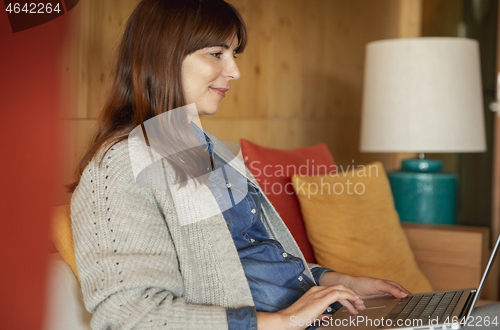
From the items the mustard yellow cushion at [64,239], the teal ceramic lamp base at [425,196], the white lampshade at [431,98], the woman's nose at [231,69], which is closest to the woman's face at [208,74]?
the woman's nose at [231,69]

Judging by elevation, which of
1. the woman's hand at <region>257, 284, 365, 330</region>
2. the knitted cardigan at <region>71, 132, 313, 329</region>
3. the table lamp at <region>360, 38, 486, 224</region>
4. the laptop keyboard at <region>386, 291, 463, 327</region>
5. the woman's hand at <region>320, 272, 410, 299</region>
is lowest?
the woman's hand at <region>320, 272, 410, 299</region>

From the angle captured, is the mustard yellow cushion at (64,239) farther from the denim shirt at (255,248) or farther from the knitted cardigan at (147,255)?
the denim shirt at (255,248)

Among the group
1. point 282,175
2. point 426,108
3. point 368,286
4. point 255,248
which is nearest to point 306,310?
point 255,248

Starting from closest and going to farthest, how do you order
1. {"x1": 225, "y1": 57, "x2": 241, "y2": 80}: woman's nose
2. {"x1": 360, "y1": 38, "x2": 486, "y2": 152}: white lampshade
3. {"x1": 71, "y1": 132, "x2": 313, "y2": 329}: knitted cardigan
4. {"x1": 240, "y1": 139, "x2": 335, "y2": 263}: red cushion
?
{"x1": 71, "y1": 132, "x2": 313, "y2": 329}: knitted cardigan
{"x1": 225, "y1": 57, "x2": 241, "y2": 80}: woman's nose
{"x1": 240, "y1": 139, "x2": 335, "y2": 263}: red cushion
{"x1": 360, "y1": 38, "x2": 486, "y2": 152}: white lampshade

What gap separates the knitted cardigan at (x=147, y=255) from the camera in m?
0.79

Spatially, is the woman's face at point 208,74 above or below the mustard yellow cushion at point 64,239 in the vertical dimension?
above

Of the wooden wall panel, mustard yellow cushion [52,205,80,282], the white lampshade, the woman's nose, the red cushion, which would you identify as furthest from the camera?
the white lampshade

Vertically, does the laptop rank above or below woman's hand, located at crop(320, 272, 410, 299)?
above

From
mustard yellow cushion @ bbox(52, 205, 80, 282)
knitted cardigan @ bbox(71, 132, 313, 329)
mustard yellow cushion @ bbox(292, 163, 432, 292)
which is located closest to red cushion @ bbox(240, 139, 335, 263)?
mustard yellow cushion @ bbox(292, 163, 432, 292)

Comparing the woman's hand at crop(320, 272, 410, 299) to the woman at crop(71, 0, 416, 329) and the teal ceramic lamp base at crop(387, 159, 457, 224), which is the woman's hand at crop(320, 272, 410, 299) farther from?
the teal ceramic lamp base at crop(387, 159, 457, 224)

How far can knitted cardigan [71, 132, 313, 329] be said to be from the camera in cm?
79

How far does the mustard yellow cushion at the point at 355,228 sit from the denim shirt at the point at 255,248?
37cm

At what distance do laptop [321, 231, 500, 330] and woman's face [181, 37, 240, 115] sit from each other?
1.65 feet

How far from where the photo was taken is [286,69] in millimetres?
2314
